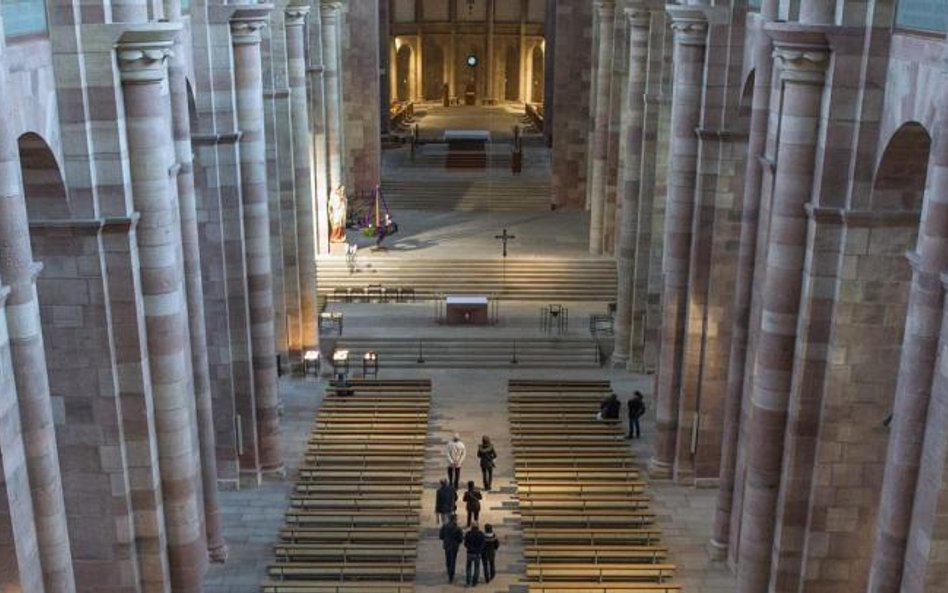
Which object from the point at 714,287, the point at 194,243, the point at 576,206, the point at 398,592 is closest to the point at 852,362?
the point at 714,287

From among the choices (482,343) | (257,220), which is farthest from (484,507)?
(482,343)

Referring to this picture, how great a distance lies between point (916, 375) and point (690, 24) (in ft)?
37.6

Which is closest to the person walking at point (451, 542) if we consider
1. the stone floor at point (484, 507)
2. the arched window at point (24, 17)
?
the stone floor at point (484, 507)

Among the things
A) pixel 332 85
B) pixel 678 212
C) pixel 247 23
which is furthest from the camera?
pixel 332 85

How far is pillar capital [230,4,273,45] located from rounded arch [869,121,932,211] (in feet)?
40.9

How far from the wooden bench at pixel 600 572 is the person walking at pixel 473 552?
3.15ft

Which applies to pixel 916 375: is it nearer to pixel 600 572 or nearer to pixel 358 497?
pixel 600 572

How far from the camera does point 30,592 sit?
38.8ft

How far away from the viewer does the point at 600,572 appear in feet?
62.1

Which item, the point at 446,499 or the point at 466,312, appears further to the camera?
the point at 466,312

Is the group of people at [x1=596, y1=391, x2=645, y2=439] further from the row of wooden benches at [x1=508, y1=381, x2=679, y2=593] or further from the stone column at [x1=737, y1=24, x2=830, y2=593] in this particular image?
the stone column at [x1=737, y1=24, x2=830, y2=593]

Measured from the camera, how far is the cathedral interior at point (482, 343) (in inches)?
502

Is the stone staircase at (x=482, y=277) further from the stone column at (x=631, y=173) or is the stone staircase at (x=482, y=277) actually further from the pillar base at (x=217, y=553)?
the pillar base at (x=217, y=553)

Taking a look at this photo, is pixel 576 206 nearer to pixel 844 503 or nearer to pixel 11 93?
pixel 844 503
